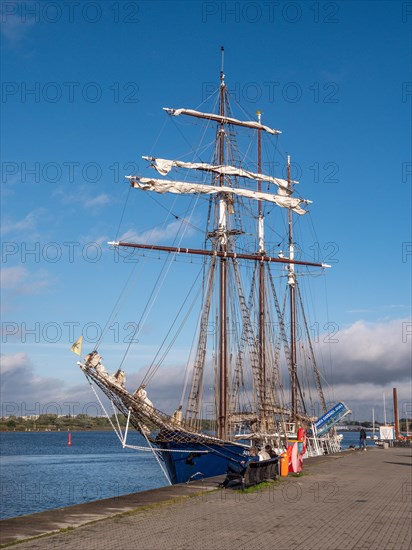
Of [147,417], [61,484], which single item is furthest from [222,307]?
[61,484]

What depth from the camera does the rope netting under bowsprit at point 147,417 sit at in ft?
92.4

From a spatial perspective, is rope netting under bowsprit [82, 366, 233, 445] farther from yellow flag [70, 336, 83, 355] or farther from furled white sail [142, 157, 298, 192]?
furled white sail [142, 157, 298, 192]

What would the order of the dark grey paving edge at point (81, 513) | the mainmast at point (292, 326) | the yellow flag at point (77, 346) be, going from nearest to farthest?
the dark grey paving edge at point (81, 513) → the yellow flag at point (77, 346) → the mainmast at point (292, 326)

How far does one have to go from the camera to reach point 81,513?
47.3 ft

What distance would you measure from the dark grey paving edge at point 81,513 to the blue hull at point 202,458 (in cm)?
817

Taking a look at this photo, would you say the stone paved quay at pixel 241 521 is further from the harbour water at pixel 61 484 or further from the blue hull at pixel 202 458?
the harbour water at pixel 61 484

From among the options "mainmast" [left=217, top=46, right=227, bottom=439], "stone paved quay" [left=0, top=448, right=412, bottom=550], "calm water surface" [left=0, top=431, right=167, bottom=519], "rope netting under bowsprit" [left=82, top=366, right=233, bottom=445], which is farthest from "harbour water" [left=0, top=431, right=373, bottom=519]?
"stone paved quay" [left=0, top=448, right=412, bottom=550]

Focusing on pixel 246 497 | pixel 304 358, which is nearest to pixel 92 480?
pixel 304 358

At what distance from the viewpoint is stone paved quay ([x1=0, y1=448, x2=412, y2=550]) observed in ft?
38.1

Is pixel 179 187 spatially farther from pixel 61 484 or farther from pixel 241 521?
pixel 241 521

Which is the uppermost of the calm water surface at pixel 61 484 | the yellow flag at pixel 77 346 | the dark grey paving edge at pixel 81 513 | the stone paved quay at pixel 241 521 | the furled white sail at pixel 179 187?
the furled white sail at pixel 179 187

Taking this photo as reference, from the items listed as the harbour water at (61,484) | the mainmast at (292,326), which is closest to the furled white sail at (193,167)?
the mainmast at (292,326)

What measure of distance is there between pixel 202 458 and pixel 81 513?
1453 centimetres

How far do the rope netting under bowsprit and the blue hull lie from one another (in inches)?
10.1
